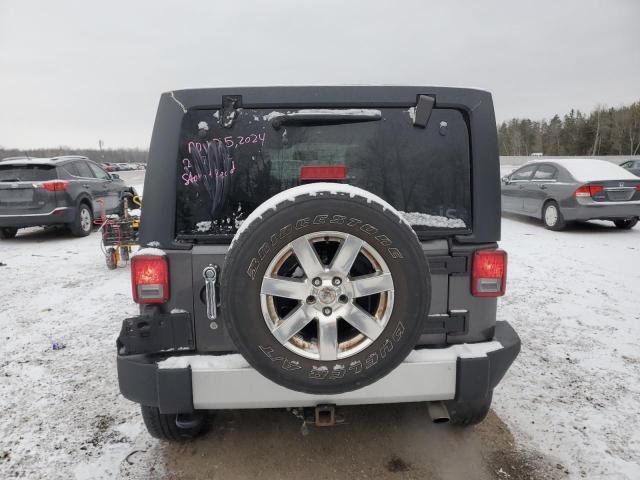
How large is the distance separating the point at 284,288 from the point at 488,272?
1118mm

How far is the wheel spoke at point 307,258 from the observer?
1909 millimetres

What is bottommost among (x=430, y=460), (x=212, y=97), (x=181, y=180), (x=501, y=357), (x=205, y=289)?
(x=430, y=460)

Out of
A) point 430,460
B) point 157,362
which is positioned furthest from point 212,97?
point 430,460

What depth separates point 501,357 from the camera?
2.35 m

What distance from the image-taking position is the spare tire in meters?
1.88

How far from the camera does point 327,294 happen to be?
6.36ft

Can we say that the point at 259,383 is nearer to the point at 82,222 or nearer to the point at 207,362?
the point at 207,362

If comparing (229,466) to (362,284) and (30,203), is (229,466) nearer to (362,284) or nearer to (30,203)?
(362,284)

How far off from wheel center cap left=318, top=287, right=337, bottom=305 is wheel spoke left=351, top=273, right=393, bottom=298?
0.30ft

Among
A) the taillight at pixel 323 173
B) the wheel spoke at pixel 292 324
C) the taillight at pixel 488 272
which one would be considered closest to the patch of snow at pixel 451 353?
the taillight at pixel 488 272

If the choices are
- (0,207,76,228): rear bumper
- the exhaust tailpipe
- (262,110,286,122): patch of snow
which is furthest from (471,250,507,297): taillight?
(0,207,76,228): rear bumper

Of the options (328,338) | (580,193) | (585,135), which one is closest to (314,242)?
(328,338)

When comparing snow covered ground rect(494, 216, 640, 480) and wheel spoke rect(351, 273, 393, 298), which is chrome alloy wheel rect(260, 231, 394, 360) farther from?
snow covered ground rect(494, 216, 640, 480)

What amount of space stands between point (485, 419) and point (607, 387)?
3.45 ft
